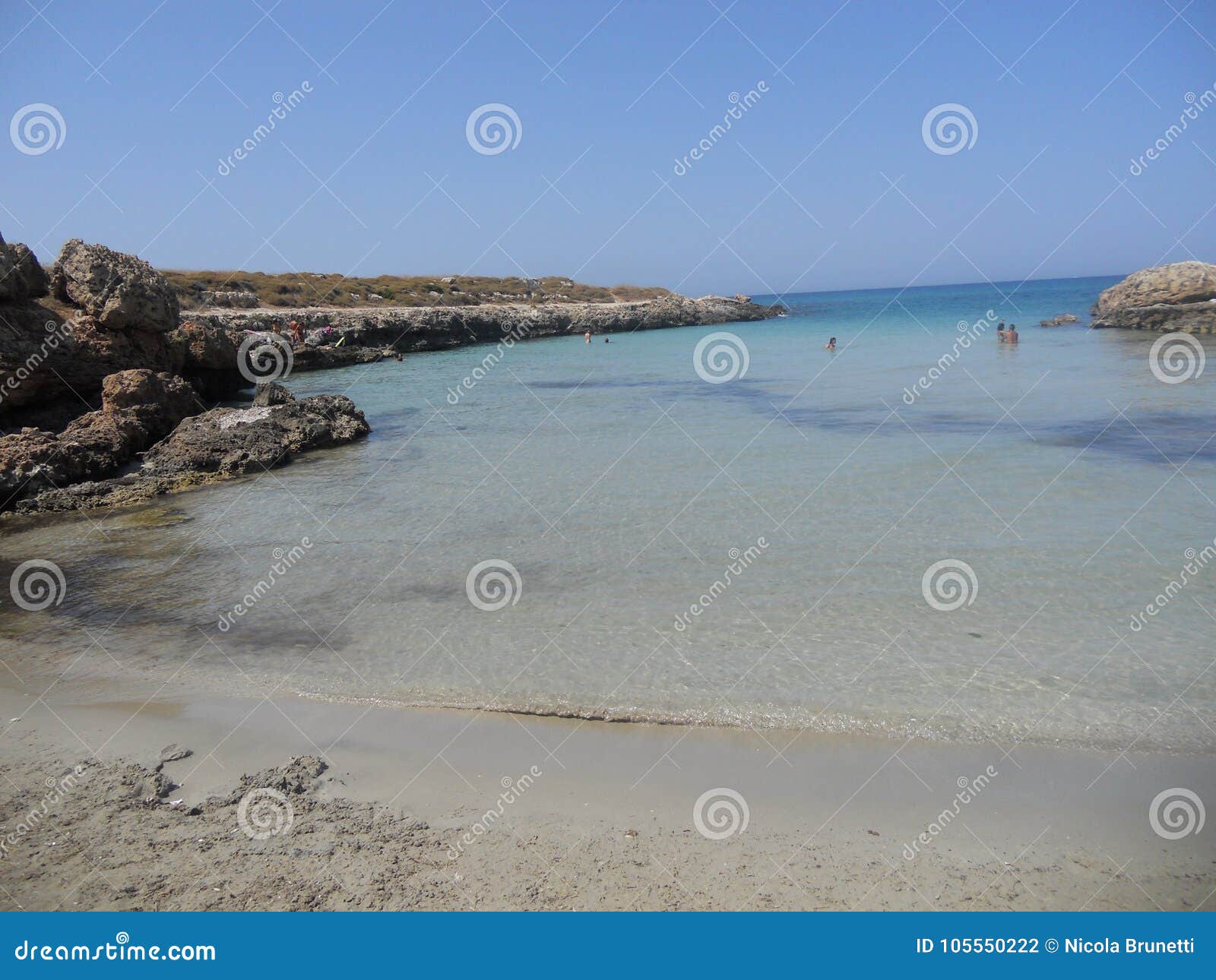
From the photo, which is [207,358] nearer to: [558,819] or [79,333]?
[79,333]

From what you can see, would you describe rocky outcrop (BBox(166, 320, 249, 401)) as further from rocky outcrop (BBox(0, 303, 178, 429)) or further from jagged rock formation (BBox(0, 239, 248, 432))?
rocky outcrop (BBox(0, 303, 178, 429))

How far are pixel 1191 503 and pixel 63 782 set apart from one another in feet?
41.6

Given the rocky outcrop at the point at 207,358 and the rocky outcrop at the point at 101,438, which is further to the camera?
the rocky outcrop at the point at 207,358

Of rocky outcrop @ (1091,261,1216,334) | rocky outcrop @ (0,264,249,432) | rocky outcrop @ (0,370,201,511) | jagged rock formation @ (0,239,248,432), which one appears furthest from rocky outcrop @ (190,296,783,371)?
rocky outcrop @ (1091,261,1216,334)

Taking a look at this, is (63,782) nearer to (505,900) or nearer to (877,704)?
(505,900)

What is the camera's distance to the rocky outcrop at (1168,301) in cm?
3497

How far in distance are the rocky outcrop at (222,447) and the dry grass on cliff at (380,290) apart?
27.0 meters

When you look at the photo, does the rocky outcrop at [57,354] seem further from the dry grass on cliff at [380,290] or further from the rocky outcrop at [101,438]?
the dry grass on cliff at [380,290]

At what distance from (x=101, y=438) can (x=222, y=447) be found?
6.64 feet

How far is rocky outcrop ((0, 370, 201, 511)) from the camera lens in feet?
42.5

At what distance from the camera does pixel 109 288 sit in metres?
18.1

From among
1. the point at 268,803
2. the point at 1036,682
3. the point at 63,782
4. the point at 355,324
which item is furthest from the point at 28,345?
the point at 355,324

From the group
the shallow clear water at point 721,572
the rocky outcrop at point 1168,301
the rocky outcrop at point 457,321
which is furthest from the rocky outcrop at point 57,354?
the rocky outcrop at point 1168,301

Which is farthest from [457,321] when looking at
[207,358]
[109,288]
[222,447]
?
[222,447]
